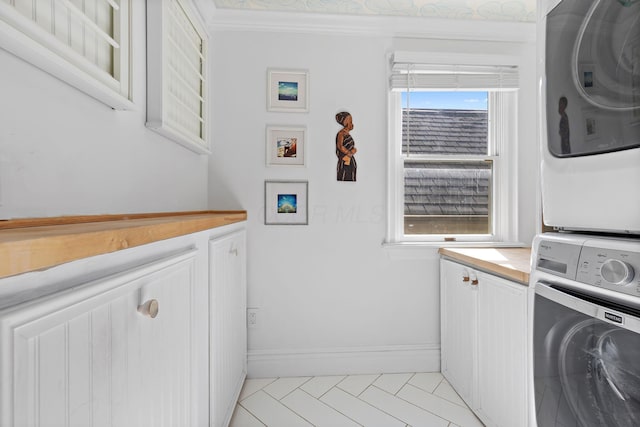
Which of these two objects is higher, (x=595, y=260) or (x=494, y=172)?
(x=494, y=172)

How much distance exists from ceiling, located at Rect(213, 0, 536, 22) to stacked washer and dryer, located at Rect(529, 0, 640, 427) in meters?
0.96

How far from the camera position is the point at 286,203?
2055mm

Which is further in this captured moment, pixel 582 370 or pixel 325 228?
pixel 325 228

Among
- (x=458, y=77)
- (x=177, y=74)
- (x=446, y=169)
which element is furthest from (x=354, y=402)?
(x=458, y=77)

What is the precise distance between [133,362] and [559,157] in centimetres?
135

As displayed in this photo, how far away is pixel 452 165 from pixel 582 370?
1572 millimetres

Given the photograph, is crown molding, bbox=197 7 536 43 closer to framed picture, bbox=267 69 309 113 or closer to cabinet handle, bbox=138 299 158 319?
framed picture, bbox=267 69 309 113

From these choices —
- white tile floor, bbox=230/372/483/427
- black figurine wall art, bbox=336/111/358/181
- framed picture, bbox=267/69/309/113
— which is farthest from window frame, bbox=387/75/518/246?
white tile floor, bbox=230/372/483/427

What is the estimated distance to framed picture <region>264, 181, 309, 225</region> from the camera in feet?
6.70

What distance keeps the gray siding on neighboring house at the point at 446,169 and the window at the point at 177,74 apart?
141cm

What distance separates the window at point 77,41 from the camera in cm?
68

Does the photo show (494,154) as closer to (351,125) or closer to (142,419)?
(351,125)

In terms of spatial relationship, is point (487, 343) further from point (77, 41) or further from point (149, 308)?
point (77, 41)

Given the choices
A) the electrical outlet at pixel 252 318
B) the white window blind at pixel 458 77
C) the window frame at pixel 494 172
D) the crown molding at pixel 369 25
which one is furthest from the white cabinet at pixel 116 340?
the white window blind at pixel 458 77
